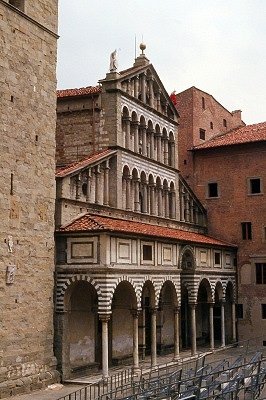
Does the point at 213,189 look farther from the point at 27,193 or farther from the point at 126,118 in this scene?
the point at 27,193

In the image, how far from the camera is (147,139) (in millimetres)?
30422

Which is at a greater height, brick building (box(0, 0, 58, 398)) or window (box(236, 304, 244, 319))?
brick building (box(0, 0, 58, 398))

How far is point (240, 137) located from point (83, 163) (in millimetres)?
14688

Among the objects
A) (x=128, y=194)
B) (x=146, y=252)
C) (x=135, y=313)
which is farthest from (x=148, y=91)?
(x=135, y=313)

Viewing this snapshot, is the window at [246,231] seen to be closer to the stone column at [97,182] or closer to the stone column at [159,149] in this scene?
the stone column at [159,149]

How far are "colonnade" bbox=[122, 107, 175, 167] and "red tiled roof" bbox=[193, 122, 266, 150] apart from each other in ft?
15.5

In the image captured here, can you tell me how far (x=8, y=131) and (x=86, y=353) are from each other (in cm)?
927

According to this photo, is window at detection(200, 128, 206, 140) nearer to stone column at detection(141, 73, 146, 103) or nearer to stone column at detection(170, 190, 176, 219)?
stone column at detection(170, 190, 176, 219)

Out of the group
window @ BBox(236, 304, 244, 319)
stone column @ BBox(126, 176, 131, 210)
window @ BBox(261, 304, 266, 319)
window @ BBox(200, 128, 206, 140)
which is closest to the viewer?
stone column @ BBox(126, 176, 131, 210)

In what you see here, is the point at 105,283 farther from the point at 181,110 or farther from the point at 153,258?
the point at 181,110

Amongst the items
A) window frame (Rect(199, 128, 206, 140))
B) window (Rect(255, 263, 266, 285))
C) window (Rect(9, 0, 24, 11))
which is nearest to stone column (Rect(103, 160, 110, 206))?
window (Rect(9, 0, 24, 11))

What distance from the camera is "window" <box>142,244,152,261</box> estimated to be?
2456 cm

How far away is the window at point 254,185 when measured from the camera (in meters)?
35.2

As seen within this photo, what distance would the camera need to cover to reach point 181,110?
39.5 m
